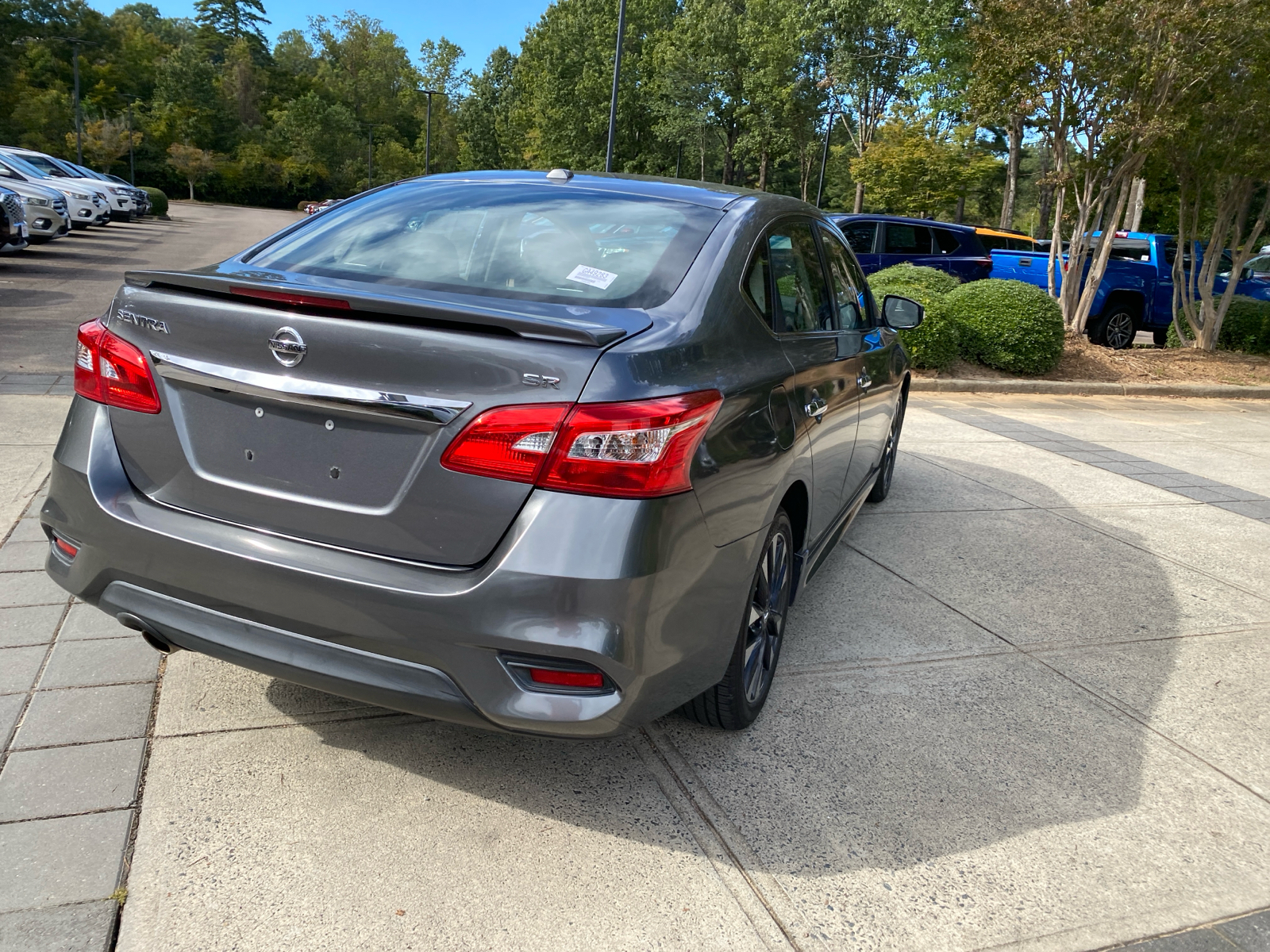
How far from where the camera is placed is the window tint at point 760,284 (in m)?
3.04

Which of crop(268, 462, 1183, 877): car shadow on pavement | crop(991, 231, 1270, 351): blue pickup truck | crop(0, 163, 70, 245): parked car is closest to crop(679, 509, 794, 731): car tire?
crop(268, 462, 1183, 877): car shadow on pavement

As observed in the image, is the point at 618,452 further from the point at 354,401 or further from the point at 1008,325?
the point at 1008,325

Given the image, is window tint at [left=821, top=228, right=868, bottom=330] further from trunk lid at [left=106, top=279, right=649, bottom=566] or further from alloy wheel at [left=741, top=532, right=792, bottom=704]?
trunk lid at [left=106, top=279, right=649, bottom=566]

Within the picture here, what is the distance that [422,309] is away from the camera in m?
2.29

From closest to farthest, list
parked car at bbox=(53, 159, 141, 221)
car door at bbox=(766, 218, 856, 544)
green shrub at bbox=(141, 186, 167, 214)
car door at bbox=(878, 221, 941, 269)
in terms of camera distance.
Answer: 1. car door at bbox=(766, 218, 856, 544)
2. car door at bbox=(878, 221, 941, 269)
3. parked car at bbox=(53, 159, 141, 221)
4. green shrub at bbox=(141, 186, 167, 214)

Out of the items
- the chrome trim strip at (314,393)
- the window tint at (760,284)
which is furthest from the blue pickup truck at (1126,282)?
the chrome trim strip at (314,393)

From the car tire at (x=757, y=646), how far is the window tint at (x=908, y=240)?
1222 centimetres

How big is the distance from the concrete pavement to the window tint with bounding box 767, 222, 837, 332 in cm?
127

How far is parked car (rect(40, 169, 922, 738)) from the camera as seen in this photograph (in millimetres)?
2230

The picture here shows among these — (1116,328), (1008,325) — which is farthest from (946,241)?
(1008,325)

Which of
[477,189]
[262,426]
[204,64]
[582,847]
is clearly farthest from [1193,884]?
[204,64]

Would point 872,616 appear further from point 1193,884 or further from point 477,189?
point 477,189

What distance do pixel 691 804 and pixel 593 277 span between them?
4.90 feet

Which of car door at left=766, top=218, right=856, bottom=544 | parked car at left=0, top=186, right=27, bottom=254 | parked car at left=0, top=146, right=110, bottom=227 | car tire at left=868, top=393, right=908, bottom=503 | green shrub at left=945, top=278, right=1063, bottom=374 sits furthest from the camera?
parked car at left=0, top=146, right=110, bottom=227
